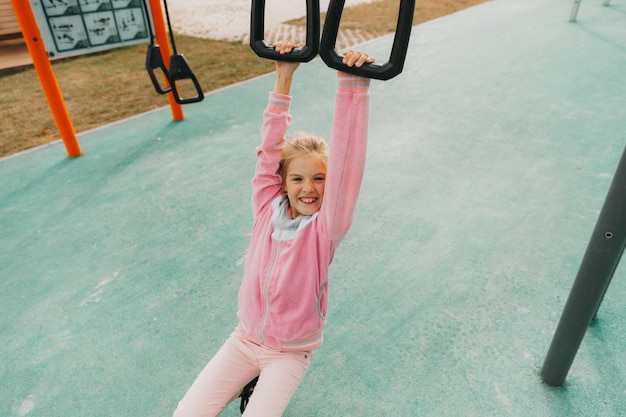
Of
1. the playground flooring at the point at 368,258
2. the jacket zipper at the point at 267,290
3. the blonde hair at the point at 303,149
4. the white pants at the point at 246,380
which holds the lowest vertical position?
the playground flooring at the point at 368,258

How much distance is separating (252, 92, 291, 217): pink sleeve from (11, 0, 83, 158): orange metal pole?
2.84 meters

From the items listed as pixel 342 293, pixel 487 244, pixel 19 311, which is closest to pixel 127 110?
pixel 19 311

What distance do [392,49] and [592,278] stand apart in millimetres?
1148

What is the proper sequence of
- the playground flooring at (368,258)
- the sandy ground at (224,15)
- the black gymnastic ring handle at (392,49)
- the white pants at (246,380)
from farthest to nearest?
1. the sandy ground at (224,15)
2. the playground flooring at (368,258)
3. the white pants at (246,380)
4. the black gymnastic ring handle at (392,49)

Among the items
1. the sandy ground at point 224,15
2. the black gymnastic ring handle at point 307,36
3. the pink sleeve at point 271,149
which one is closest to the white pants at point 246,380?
the pink sleeve at point 271,149

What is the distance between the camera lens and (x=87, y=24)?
384cm

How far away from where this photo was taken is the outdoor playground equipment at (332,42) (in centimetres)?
107

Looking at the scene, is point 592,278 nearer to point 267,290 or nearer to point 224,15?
point 267,290

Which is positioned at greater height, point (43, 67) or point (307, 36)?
point (307, 36)

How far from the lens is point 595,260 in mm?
1632

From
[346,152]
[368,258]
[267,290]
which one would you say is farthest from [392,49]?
[368,258]

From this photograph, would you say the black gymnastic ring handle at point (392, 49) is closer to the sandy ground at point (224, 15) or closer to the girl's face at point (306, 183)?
the girl's face at point (306, 183)

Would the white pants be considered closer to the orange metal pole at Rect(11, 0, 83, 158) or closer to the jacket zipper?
the jacket zipper

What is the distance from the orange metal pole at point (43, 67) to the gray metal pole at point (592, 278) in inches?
151
